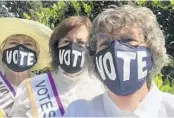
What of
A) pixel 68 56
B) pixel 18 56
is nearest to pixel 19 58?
pixel 18 56

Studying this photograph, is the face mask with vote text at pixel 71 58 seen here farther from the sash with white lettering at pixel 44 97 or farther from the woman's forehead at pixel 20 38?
the woman's forehead at pixel 20 38

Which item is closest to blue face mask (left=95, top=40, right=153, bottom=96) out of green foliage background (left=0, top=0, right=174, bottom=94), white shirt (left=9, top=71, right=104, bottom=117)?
green foliage background (left=0, top=0, right=174, bottom=94)

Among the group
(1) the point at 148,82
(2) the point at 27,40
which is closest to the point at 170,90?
(1) the point at 148,82

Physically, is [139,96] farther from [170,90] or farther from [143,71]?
[170,90]

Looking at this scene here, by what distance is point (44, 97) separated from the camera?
12.0ft

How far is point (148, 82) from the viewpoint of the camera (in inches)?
98.0

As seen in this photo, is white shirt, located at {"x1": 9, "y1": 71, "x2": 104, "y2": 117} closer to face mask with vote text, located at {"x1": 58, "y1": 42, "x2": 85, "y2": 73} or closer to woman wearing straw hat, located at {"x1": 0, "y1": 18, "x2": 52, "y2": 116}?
face mask with vote text, located at {"x1": 58, "y1": 42, "x2": 85, "y2": 73}

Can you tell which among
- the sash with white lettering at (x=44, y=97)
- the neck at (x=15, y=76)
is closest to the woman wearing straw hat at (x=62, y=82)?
the sash with white lettering at (x=44, y=97)

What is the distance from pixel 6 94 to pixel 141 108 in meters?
1.71

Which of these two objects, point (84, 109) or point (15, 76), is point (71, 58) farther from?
point (84, 109)

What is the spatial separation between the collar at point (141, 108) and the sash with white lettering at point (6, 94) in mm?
1490

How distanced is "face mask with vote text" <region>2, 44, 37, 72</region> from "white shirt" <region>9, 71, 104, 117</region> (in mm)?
434

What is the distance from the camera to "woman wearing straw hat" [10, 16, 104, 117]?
11.6 ft

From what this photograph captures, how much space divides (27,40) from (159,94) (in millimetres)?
2060
